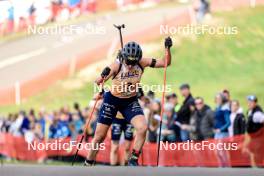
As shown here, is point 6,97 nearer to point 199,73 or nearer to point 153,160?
point 199,73

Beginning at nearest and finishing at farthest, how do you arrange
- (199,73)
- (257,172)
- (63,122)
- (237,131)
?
(257,172) → (237,131) → (63,122) → (199,73)

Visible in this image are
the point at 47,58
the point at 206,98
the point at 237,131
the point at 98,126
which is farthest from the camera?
the point at 47,58

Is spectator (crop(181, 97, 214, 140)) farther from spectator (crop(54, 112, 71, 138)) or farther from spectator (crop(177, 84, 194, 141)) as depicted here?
spectator (crop(54, 112, 71, 138))

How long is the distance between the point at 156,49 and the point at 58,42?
9.00 feet

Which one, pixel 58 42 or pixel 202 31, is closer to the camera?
A: pixel 202 31

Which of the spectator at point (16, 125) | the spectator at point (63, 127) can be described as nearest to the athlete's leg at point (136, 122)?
the spectator at point (63, 127)

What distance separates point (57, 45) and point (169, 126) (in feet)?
27.4

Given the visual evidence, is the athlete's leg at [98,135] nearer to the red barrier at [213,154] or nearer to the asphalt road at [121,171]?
the red barrier at [213,154]

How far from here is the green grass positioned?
23672 mm

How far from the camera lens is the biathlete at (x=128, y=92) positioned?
40.7 feet

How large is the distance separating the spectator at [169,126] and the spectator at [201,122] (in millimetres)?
395

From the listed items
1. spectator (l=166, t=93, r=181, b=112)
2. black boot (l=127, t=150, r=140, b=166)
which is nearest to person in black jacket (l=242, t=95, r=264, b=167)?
spectator (l=166, t=93, r=181, b=112)

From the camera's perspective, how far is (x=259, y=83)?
23750 mm

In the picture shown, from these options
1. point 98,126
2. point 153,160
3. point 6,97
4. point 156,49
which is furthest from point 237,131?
point 6,97
